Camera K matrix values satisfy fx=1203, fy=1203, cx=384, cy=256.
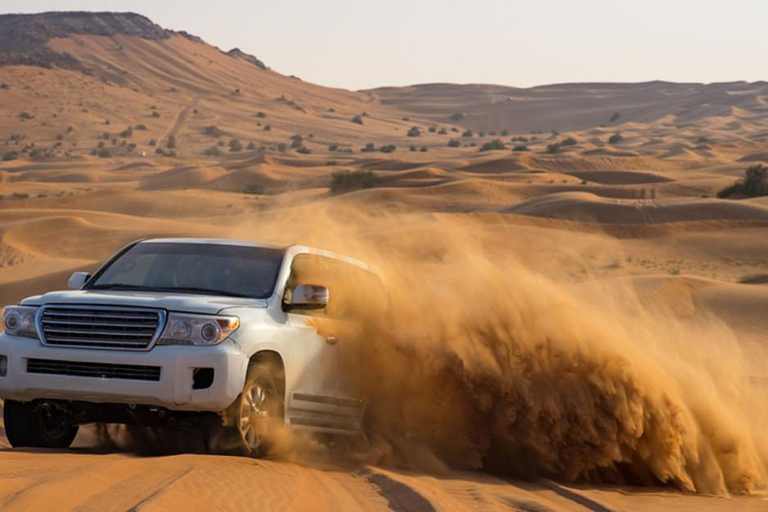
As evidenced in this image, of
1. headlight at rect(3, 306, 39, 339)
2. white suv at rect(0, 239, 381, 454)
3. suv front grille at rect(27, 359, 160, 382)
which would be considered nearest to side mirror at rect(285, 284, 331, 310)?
white suv at rect(0, 239, 381, 454)

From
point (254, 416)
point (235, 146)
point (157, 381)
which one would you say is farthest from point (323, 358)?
point (235, 146)

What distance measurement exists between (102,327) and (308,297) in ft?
4.70

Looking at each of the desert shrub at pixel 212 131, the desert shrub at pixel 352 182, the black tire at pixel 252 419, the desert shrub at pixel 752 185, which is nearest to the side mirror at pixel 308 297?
the black tire at pixel 252 419

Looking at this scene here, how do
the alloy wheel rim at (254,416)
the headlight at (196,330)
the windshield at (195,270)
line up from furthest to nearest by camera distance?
the windshield at (195,270), the alloy wheel rim at (254,416), the headlight at (196,330)

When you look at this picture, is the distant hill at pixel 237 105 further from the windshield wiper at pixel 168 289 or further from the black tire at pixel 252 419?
the black tire at pixel 252 419

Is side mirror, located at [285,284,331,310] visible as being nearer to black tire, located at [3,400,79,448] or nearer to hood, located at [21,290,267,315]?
hood, located at [21,290,267,315]

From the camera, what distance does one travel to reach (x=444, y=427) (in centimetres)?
875

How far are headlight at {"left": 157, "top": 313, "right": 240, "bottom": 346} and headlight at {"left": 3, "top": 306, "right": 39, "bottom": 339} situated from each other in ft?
3.21

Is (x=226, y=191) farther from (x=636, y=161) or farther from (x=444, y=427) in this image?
(x=444, y=427)

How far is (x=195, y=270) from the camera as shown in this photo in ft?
29.0

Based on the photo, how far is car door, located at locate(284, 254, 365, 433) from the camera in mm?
8383

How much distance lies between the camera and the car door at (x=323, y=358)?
8383 millimetres

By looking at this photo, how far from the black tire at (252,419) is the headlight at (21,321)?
138 cm

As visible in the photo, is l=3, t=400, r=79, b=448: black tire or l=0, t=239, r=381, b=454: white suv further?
l=3, t=400, r=79, b=448: black tire
